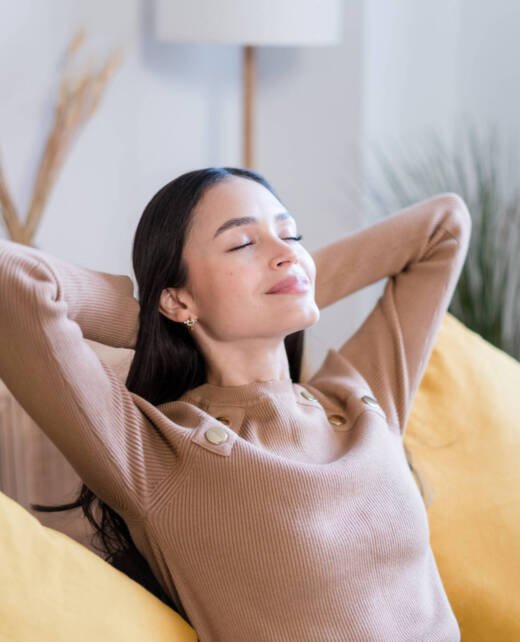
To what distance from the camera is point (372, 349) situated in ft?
5.65

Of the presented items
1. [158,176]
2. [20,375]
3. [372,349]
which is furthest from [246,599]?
[158,176]

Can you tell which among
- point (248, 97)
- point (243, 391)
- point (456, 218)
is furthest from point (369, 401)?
point (248, 97)

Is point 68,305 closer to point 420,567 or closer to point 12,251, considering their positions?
point 12,251

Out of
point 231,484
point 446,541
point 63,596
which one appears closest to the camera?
point 63,596

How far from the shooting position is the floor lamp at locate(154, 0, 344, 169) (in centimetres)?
279

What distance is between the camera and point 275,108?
130 inches

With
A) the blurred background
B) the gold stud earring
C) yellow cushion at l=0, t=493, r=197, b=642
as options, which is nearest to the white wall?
the blurred background

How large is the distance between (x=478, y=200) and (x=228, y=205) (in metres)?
1.62

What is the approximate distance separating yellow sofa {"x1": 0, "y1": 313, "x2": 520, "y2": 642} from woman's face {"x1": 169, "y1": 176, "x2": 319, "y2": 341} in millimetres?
390

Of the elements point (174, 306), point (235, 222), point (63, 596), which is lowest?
point (63, 596)

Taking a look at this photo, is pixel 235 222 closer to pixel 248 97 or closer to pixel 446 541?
pixel 446 541

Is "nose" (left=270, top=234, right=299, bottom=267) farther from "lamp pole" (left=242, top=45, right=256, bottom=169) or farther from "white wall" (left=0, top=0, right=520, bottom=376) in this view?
"lamp pole" (left=242, top=45, right=256, bottom=169)

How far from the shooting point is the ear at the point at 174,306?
1.54 meters

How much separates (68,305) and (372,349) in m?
0.57
